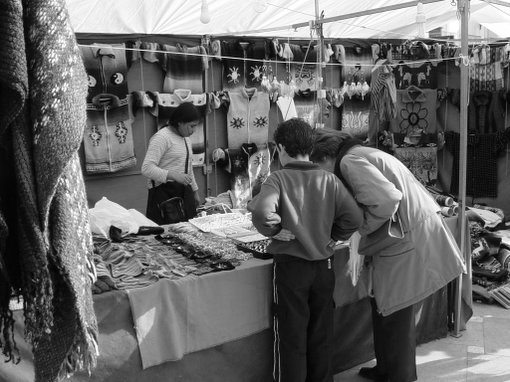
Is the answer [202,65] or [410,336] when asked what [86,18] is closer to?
[202,65]

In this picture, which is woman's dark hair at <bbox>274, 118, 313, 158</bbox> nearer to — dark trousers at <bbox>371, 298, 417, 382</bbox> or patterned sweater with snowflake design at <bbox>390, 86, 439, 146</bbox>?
dark trousers at <bbox>371, 298, 417, 382</bbox>

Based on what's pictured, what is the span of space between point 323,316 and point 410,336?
0.55 metres

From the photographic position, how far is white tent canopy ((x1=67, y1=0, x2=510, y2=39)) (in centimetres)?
493

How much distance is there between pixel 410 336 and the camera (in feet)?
9.64

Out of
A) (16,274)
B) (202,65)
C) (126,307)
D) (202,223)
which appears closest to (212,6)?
(202,65)

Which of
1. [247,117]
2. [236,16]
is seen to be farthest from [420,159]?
[236,16]

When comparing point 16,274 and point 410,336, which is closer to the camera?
point 16,274

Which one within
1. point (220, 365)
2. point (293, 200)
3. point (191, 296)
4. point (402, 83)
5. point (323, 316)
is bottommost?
point (220, 365)

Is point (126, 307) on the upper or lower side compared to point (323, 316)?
upper

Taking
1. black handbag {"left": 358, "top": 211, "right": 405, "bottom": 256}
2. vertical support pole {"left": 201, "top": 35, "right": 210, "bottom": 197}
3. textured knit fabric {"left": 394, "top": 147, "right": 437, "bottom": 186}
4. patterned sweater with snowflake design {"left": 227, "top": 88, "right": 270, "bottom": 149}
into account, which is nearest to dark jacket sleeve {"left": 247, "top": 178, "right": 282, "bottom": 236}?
black handbag {"left": 358, "top": 211, "right": 405, "bottom": 256}

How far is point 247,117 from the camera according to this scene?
6484 millimetres

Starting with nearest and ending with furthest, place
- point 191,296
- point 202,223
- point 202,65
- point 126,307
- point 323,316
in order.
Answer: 1. point 126,307
2. point 191,296
3. point 323,316
4. point 202,223
5. point 202,65

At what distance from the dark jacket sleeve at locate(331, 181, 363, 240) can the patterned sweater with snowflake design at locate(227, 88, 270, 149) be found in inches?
153

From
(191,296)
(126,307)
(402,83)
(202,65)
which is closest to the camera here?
(126,307)
